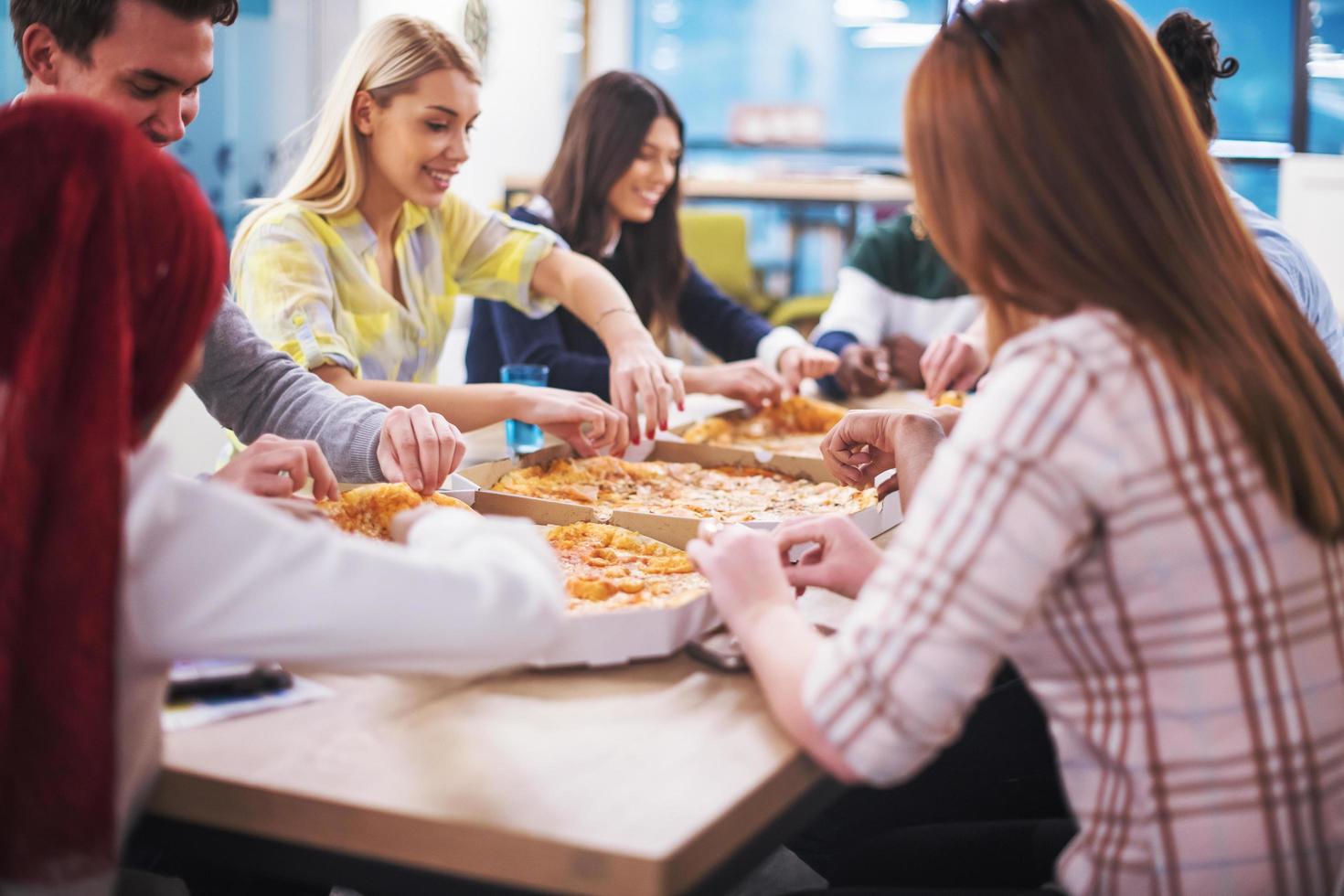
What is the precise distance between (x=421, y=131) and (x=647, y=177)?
2.96 ft

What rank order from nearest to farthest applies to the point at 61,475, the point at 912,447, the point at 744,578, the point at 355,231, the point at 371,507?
the point at 61,475 → the point at 744,578 → the point at 371,507 → the point at 912,447 → the point at 355,231

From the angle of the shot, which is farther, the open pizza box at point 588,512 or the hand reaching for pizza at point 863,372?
the hand reaching for pizza at point 863,372

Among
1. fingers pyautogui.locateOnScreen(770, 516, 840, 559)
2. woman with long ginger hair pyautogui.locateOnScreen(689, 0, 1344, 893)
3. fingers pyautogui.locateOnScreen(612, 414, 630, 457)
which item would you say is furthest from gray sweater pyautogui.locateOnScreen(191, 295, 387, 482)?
woman with long ginger hair pyautogui.locateOnScreen(689, 0, 1344, 893)

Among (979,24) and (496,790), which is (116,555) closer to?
(496,790)

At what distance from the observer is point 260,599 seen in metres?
0.83

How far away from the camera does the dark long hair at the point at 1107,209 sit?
0.89 m

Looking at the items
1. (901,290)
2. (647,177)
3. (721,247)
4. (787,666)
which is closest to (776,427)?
(647,177)

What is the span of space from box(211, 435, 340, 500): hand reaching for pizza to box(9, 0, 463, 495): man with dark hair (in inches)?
4.1

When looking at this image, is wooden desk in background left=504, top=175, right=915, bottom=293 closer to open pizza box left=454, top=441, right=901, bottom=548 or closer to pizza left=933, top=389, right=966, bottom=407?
pizza left=933, top=389, right=966, bottom=407

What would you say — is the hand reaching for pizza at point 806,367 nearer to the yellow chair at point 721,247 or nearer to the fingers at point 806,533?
the fingers at point 806,533

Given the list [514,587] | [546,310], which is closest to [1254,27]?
[546,310]

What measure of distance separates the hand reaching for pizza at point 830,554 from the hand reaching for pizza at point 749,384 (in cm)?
127

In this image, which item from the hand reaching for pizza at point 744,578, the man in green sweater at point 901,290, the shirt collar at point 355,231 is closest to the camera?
the hand reaching for pizza at point 744,578

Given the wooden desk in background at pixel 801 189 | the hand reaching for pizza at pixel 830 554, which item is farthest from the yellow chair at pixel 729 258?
the hand reaching for pizza at pixel 830 554
